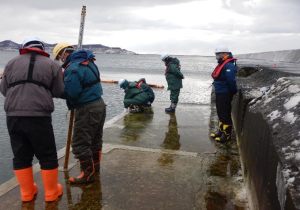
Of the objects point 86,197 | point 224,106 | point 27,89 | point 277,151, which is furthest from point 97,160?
point 277,151

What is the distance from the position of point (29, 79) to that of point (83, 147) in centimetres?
122

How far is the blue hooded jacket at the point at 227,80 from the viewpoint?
6.82 m

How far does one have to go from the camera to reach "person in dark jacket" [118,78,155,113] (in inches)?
417

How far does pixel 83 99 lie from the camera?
4.82m

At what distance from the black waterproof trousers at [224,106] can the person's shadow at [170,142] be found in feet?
3.48

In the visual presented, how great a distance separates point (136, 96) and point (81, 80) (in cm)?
587

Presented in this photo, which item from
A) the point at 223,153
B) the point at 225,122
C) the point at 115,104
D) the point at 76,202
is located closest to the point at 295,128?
the point at 76,202

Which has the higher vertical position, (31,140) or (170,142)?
(31,140)

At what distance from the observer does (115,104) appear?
54.3 feet

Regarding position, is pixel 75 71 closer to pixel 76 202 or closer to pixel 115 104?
pixel 76 202

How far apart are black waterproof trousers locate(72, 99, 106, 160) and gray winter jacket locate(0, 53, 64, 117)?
598 mm

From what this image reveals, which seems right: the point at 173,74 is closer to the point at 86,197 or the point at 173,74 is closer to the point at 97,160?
the point at 97,160

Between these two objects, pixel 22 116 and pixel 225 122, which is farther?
pixel 225 122

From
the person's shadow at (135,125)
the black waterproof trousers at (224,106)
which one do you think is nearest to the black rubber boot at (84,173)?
the person's shadow at (135,125)
